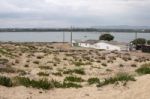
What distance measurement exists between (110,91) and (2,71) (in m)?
12.1

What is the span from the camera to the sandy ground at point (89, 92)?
13300 millimetres

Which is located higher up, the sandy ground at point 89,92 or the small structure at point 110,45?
the sandy ground at point 89,92

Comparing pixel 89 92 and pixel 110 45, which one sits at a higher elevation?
pixel 89 92

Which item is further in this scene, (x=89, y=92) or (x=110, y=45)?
(x=110, y=45)

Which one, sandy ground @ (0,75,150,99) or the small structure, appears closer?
sandy ground @ (0,75,150,99)

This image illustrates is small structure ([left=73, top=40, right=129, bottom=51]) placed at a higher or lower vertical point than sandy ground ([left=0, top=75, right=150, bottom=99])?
lower

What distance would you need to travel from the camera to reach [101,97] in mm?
13359

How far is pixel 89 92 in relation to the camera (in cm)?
1445

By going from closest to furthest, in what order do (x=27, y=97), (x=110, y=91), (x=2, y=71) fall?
(x=27, y=97)
(x=110, y=91)
(x=2, y=71)

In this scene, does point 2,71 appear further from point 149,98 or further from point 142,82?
point 149,98

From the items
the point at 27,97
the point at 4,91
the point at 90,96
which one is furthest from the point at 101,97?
the point at 4,91

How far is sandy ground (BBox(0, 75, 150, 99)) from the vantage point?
43.6ft

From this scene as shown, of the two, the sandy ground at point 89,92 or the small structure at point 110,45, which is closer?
the sandy ground at point 89,92

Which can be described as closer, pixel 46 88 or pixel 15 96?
pixel 15 96
